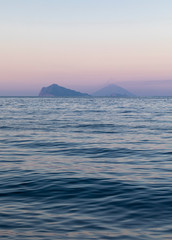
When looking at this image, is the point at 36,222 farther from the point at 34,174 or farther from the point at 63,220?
the point at 34,174

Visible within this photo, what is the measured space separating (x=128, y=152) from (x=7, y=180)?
26.3ft

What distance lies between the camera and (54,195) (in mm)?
9898

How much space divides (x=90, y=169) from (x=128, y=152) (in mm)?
4749

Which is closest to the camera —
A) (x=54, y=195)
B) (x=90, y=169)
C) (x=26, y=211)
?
(x=26, y=211)

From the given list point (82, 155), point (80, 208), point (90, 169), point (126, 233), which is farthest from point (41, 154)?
point (126, 233)

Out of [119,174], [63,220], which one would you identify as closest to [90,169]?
[119,174]

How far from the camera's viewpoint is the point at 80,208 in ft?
27.9

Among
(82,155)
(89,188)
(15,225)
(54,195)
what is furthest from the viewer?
(82,155)

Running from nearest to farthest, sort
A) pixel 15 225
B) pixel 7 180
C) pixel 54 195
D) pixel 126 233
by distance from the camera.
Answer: pixel 126 233 → pixel 15 225 → pixel 54 195 → pixel 7 180

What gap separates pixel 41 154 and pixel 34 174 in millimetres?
4554

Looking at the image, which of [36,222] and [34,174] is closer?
[36,222]

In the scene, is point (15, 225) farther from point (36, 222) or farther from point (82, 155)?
point (82, 155)

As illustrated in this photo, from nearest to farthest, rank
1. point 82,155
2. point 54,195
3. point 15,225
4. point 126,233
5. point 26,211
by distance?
point 126,233, point 15,225, point 26,211, point 54,195, point 82,155

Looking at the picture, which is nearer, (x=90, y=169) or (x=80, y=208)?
(x=80, y=208)
